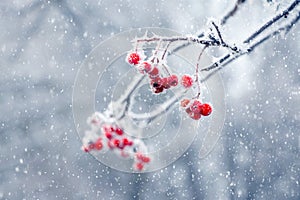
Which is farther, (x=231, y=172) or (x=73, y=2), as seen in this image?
(x=231, y=172)

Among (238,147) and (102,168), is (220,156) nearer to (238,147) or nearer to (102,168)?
(238,147)

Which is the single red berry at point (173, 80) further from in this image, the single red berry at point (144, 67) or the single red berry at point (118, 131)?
the single red berry at point (118, 131)

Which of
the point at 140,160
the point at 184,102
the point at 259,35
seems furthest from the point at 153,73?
the point at 140,160

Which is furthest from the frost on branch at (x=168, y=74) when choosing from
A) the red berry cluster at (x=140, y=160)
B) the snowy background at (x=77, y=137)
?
the snowy background at (x=77, y=137)

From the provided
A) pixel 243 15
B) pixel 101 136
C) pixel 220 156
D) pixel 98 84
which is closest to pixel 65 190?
pixel 98 84

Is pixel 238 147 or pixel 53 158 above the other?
pixel 238 147

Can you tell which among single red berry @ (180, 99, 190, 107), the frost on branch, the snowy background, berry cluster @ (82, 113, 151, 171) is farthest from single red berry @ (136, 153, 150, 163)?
the snowy background

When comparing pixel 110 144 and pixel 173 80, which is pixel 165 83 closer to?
pixel 173 80
